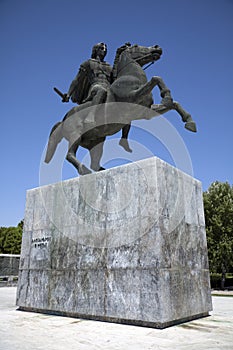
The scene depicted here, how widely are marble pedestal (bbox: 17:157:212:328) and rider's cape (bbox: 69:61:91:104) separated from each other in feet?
11.0

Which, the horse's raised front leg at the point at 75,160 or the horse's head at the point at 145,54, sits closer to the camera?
the horse's raised front leg at the point at 75,160

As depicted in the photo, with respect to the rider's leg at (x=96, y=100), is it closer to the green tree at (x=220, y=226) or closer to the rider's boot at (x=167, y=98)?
the rider's boot at (x=167, y=98)

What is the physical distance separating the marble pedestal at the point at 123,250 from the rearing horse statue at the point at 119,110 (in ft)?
4.74

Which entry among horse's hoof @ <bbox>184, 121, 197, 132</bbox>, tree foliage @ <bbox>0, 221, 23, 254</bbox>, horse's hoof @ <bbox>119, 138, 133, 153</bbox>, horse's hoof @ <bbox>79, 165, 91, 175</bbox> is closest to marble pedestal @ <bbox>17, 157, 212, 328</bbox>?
horse's hoof @ <bbox>79, 165, 91, 175</bbox>

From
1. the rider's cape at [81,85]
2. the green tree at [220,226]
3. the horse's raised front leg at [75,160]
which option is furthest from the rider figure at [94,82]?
the green tree at [220,226]

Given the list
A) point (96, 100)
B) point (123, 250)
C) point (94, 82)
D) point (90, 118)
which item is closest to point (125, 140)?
point (90, 118)

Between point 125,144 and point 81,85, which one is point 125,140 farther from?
point 81,85

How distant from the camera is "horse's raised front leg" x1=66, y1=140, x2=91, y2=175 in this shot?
7.67m

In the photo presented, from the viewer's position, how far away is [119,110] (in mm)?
7711

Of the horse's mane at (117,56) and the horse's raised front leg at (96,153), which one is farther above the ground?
the horse's mane at (117,56)

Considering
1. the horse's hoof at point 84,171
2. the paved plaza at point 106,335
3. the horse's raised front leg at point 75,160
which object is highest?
the horse's raised front leg at point 75,160

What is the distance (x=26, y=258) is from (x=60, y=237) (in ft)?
4.61

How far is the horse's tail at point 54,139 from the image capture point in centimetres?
855

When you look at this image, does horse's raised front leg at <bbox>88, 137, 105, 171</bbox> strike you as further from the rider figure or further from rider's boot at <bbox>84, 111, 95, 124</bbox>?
rider's boot at <bbox>84, 111, 95, 124</bbox>
